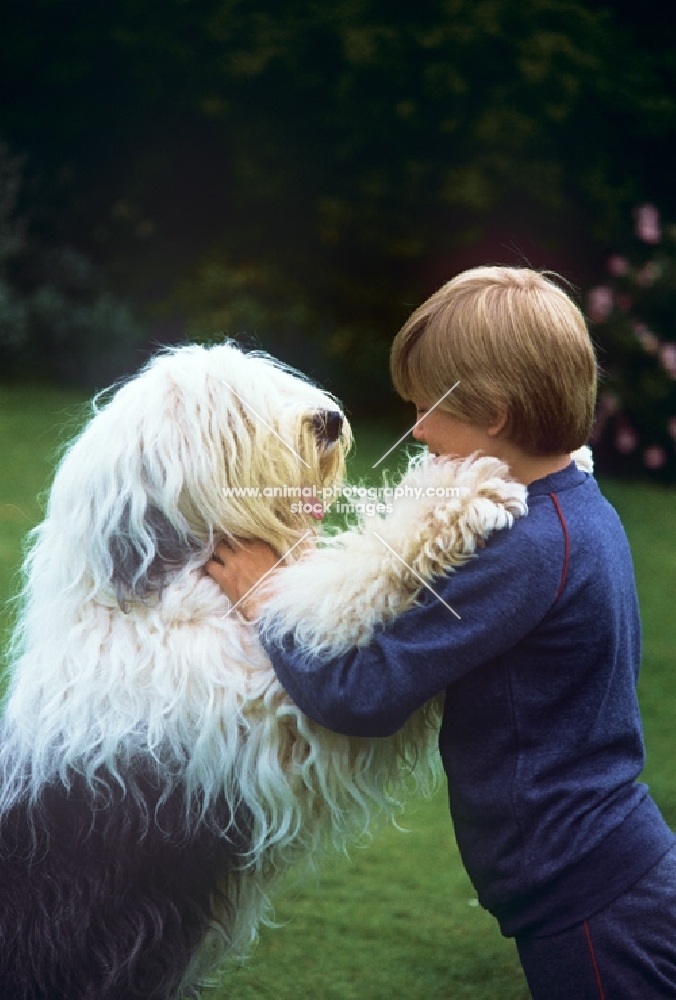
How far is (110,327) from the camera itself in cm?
1044

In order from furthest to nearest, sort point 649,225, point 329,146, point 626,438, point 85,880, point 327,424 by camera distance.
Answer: point 329,146 → point 649,225 → point 626,438 → point 327,424 → point 85,880

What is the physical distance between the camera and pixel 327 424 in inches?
86.9

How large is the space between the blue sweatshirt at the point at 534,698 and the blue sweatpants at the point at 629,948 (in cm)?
3

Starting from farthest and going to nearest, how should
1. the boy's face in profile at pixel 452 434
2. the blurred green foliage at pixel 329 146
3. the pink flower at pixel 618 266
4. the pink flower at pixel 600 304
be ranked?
the blurred green foliage at pixel 329 146
the pink flower at pixel 618 266
the pink flower at pixel 600 304
the boy's face in profile at pixel 452 434

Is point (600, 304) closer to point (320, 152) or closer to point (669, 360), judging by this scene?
point (669, 360)

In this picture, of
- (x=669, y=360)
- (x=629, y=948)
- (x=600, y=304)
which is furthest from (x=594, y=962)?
(x=600, y=304)

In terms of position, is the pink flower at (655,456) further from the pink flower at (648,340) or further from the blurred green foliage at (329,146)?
the blurred green foliage at (329,146)

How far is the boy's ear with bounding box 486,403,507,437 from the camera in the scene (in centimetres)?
186

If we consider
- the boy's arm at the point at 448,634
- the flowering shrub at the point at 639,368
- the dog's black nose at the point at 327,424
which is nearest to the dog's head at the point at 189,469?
the dog's black nose at the point at 327,424

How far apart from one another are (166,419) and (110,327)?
8610 millimetres

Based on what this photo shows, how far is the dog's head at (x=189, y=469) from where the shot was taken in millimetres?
2082

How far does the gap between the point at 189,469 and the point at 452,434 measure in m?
0.49

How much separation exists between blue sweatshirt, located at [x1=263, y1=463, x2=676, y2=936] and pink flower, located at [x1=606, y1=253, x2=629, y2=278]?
7.79m

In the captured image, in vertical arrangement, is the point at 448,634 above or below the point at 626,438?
above
